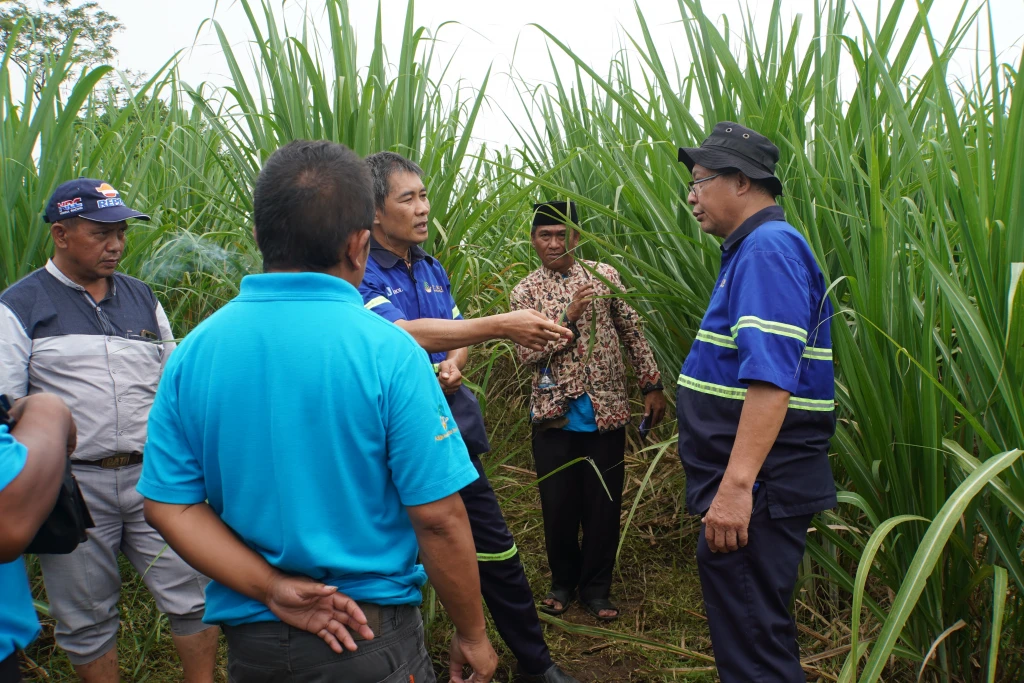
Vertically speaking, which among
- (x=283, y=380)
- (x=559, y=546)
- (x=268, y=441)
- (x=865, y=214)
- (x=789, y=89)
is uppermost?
(x=789, y=89)

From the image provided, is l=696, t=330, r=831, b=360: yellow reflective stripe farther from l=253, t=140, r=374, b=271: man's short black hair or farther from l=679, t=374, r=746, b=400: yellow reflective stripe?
l=253, t=140, r=374, b=271: man's short black hair

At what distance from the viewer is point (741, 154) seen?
2078 millimetres

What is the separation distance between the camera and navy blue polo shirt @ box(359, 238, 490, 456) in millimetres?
2459

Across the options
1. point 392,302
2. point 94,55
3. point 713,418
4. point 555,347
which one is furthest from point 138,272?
point 713,418

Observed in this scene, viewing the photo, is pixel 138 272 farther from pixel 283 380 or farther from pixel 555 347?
pixel 283 380

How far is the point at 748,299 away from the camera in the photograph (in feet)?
6.16

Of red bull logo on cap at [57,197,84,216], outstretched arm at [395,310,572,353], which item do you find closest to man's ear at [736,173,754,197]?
outstretched arm at [395,310,572,353]

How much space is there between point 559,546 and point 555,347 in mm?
890

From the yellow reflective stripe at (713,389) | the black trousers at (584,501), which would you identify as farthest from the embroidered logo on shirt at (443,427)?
the black trousers at (584,501)

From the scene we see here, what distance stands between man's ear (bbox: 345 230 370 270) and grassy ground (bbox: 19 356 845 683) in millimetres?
1465

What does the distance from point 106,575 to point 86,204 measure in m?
1.20

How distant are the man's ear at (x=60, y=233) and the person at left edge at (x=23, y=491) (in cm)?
126

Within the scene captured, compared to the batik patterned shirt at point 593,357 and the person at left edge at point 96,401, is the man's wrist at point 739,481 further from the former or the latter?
the person at left edge at point 96,401

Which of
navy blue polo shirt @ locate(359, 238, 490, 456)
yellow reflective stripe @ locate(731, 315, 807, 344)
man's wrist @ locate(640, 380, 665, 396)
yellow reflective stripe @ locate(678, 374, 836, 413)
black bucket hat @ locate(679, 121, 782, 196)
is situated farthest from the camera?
man's wrist @ locate(640, 380, 665, 396)
